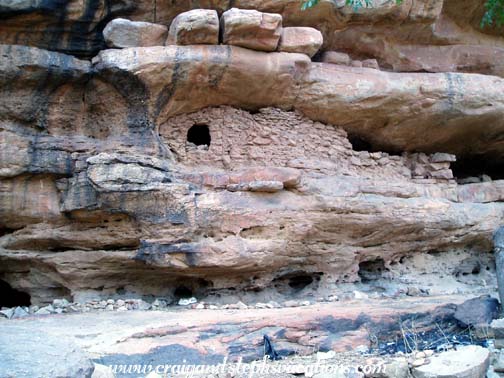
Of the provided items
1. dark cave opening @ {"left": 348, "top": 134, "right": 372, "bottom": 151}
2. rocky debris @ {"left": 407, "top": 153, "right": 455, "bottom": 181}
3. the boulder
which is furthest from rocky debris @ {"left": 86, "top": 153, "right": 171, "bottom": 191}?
rocky debris @ {"left": 407, "top": 153, "right": 455, "bottom": 181}

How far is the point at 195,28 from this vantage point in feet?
18.0

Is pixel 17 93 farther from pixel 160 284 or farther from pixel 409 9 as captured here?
pixel 409 9

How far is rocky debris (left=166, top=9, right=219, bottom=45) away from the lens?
5430 millimetres

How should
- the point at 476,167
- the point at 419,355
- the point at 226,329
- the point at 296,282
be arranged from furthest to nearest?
the point at 476,167, the point at 296,282, the point at 226,329, the point at 419,355

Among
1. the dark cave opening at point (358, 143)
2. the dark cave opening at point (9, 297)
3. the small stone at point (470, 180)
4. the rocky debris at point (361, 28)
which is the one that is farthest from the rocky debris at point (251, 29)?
the dark cave opening at point (9, 297)

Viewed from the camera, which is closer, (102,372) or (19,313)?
(102,372)

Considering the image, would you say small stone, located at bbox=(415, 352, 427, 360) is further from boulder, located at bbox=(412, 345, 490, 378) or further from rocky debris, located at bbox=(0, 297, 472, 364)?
rocky debris, located at bbox=(0, 297, 472, 364)

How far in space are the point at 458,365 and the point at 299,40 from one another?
13.5ft

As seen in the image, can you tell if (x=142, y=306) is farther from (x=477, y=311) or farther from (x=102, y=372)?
(x=477, y=311)

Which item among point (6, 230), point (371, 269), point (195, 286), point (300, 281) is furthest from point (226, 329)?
point (6, 230)

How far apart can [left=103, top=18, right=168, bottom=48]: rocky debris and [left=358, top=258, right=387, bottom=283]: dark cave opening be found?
3960mm

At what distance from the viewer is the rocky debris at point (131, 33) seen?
222 inches

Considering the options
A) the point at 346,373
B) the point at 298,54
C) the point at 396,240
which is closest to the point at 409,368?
the point at 346,373

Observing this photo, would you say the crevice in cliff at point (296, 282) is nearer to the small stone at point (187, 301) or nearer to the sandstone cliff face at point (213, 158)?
the sandstone cliff face at point (213, 158)
